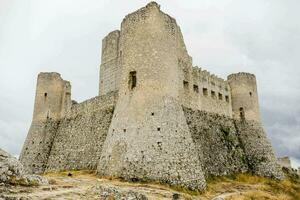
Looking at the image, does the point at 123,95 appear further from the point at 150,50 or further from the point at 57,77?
the point at 57,77

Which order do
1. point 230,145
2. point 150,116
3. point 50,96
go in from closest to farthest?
point 150,116 < point 230,145 < point 50,96

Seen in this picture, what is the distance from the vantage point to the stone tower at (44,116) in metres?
32.1

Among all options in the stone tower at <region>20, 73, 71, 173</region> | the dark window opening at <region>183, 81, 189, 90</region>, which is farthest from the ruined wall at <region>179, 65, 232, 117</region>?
the stone tower at <region>20, 73, 71, 173</region>

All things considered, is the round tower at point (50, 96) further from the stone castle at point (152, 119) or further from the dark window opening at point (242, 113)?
the dark window opening at point (242, 113)

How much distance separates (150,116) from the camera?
A: 21.8 metres

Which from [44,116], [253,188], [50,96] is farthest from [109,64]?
[253,188]

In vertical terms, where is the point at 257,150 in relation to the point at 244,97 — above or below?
below

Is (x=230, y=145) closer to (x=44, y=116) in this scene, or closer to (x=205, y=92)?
(x=205, y=92)

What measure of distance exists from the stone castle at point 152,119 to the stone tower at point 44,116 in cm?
10

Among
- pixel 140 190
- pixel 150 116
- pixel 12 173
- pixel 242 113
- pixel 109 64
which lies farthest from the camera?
pixel 242 113

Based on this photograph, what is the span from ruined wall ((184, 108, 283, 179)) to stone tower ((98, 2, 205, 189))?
14.7ft

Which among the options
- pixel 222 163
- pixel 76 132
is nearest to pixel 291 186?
pixel 222 163

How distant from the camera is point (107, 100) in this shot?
28125 mm

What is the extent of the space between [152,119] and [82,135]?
394 inches
